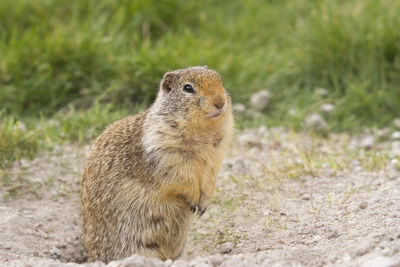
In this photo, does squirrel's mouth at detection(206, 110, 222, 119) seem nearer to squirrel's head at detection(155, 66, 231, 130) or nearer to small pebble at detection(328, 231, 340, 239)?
squirrel's head at detection(155, 66, 231, 130)

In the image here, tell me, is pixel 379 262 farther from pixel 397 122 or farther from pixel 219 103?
pixel 397 122

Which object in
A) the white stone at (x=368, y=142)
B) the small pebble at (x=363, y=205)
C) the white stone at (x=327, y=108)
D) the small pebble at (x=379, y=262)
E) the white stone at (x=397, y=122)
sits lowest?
the white stone at (x=368, y=142)

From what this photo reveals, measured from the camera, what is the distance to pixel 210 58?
6598mm

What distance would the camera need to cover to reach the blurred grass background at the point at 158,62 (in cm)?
631

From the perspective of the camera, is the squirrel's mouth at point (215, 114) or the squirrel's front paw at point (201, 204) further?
the squirrel's front paw at point (201, 204)

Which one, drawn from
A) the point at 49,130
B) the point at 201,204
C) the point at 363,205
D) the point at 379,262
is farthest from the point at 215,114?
the point at 49,130

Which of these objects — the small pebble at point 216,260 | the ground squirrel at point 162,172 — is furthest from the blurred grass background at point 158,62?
the small pebble at point 216,260

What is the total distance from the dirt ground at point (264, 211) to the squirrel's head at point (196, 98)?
78cm

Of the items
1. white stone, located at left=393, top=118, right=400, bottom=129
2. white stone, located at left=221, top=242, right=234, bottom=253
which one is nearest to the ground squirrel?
white stone, located at left=221, top=242, right=234, bottom=253

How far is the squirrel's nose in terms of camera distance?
377 centimetres

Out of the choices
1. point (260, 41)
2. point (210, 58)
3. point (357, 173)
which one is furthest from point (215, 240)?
point (260, 41)

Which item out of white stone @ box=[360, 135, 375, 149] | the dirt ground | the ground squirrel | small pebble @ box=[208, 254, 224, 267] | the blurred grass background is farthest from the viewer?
the blurred grass background

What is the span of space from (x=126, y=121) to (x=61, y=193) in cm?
89

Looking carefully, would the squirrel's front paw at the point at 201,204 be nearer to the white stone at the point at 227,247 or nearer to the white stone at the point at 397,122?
the white stone at the point at 227,247
